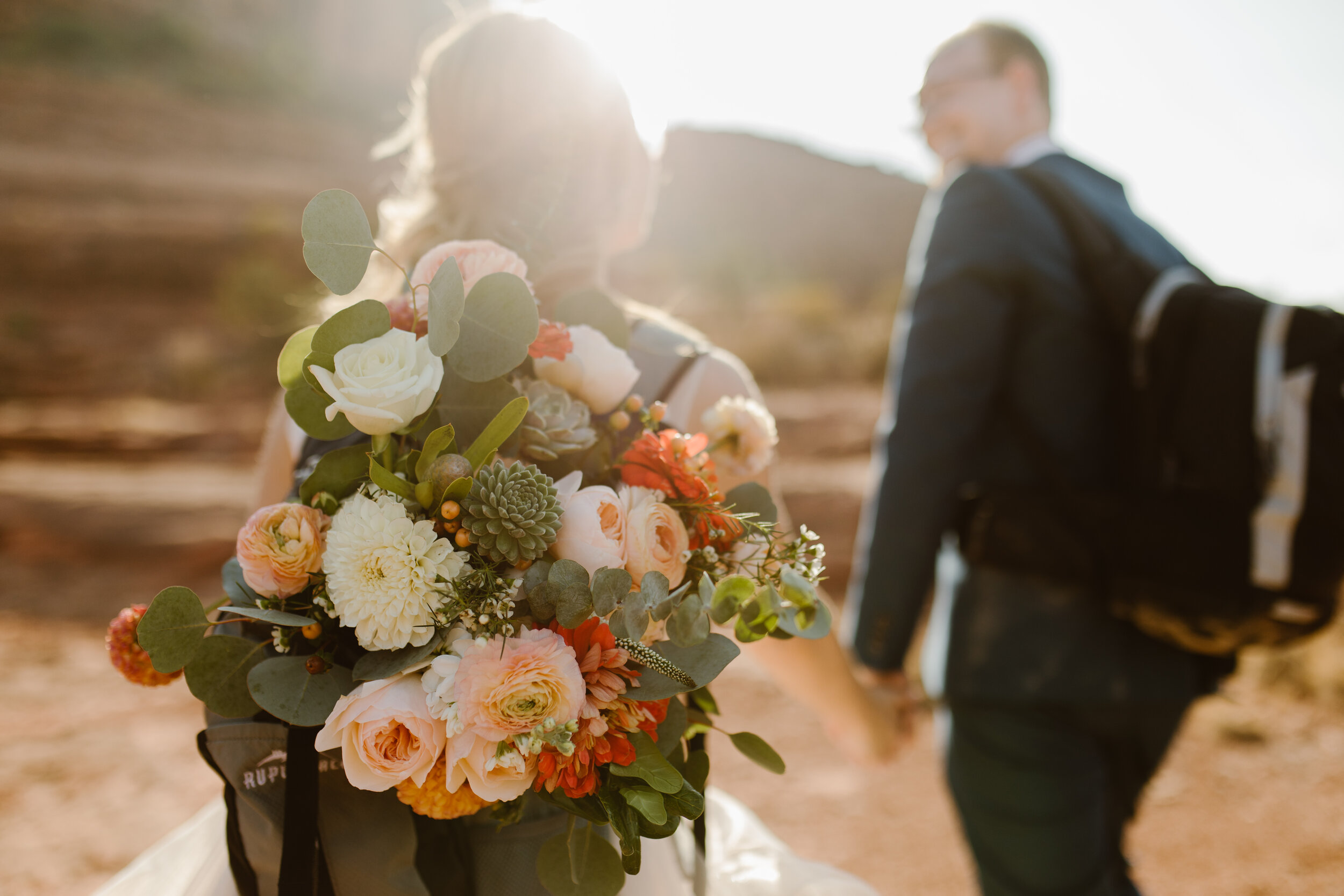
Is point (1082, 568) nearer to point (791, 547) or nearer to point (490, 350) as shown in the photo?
point (791, 547)

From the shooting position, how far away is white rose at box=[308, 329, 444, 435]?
2.52 feet

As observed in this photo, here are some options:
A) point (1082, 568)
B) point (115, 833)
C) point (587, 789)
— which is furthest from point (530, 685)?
point (115, 833)

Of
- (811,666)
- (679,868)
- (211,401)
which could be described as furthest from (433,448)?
(211,401)

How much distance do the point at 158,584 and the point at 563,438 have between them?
6.16 metres

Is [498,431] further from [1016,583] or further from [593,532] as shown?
[1016,583]

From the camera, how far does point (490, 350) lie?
2.76 ft

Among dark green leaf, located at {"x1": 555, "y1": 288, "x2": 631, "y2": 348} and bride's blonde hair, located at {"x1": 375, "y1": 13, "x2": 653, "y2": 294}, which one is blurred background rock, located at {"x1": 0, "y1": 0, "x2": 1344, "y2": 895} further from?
dark green leaf, located at {"x1": 555, "y1": 288, "x2": 631, "y2": 348}

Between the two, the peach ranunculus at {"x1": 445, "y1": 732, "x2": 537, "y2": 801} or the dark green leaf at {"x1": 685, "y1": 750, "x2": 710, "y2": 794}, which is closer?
the peach ranunculus at {"x1": 445, "y1": 732, "x2": 537, "y2": 801}

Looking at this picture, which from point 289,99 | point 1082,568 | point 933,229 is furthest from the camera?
point 289,99

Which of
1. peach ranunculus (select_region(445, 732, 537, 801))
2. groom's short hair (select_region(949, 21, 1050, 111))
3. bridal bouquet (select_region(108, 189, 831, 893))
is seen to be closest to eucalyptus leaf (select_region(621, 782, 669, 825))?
bridal bouquet (select_region(108, 189, 831, 893))

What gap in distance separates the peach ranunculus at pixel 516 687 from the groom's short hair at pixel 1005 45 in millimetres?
2055

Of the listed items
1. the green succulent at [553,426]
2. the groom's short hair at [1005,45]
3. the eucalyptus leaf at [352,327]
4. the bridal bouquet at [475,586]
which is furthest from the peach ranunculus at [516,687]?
the groom's short hair at [1005,45]

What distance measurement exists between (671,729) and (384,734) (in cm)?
32

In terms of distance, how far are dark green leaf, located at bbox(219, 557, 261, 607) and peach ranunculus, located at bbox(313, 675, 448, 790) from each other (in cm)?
20
